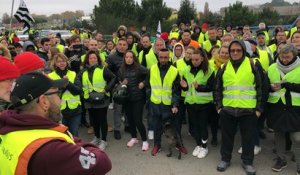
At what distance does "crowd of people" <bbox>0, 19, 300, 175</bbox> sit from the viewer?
180 centimetres

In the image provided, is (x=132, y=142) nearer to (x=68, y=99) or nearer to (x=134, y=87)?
(x=134, y=87)

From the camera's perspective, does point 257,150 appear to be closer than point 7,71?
No

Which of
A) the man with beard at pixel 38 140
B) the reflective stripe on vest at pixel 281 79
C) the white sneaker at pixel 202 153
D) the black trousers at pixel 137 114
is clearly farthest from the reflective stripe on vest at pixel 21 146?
the black trousers at pixel 137 114

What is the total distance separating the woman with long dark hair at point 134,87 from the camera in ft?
21.1

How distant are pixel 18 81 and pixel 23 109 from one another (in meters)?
0.16

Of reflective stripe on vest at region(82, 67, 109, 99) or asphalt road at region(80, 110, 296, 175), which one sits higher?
reflective stripe on vest at region(82, 67, 109, 99)

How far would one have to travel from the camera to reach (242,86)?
5.09 meters

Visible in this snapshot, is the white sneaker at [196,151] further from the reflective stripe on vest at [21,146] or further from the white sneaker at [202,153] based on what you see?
the reflective stripe on vest at [21,146]

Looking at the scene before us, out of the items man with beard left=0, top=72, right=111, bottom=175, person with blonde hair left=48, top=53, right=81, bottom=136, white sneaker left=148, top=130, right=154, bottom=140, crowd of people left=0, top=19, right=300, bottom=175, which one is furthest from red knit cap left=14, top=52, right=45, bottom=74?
white sneaker left=148, top=130, right=154, bottom=140

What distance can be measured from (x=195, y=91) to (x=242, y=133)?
1.12 m

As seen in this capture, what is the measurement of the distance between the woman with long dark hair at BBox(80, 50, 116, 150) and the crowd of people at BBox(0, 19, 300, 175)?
0.7 inches

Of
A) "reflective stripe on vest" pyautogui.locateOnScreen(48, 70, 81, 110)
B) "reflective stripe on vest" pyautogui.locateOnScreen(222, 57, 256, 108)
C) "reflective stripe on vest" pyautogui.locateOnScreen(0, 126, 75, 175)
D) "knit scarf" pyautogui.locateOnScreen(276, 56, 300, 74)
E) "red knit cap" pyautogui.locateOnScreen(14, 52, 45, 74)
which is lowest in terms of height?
"reflective stripe on vest" pyautogui.locateOnScreen(48, 70, 81, 110)

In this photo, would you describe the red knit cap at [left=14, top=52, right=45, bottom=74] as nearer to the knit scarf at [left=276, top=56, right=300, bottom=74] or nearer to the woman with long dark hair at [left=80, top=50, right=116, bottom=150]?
the woman with long dark hair at [left=80, top=50, right=116, bottom=150]

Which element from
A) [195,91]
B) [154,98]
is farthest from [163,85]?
[195,91]
